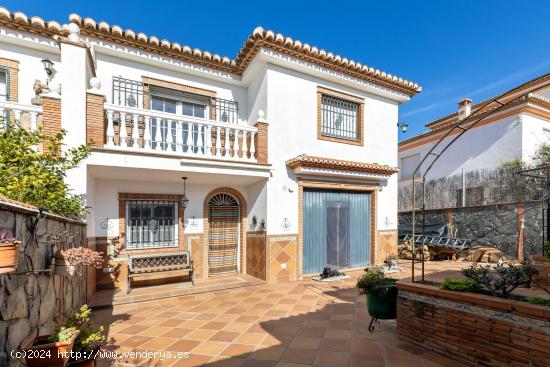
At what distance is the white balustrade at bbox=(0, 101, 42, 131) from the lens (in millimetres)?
5281

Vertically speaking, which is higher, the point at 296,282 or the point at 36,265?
the point at 36,265

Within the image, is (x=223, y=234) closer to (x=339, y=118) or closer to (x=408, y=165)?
(x=339, y=118)

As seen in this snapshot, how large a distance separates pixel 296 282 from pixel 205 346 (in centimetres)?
418

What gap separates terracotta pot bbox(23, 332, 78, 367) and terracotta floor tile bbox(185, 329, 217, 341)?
2.33 metres

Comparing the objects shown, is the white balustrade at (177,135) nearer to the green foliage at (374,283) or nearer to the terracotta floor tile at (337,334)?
the green foliage at (374,283)

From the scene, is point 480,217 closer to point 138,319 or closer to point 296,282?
point 296,282

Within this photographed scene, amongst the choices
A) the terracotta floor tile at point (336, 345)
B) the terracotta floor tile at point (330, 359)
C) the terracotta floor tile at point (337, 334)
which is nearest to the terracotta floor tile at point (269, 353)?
the terracotta floor tile at point (330, 359)

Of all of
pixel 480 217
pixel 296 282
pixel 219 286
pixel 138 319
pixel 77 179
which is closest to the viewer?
pixel 138 319

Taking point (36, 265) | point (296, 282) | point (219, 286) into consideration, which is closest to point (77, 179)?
point (36, 265)

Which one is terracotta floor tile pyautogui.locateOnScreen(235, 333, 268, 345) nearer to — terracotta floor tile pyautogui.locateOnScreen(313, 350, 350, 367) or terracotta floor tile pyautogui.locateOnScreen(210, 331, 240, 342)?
terracotta floor tile pyautogui.locateOnScreen(210, 331, 240, 342)

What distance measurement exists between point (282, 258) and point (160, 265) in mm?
3565

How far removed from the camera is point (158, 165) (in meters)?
6.60

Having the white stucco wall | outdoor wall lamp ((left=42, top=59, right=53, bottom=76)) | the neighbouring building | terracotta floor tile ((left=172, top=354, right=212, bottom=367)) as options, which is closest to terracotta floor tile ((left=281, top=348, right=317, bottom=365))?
terracotta floor tile ((left=172, top=354, right=212, bottom=367))

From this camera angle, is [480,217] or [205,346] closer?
[205,346]
